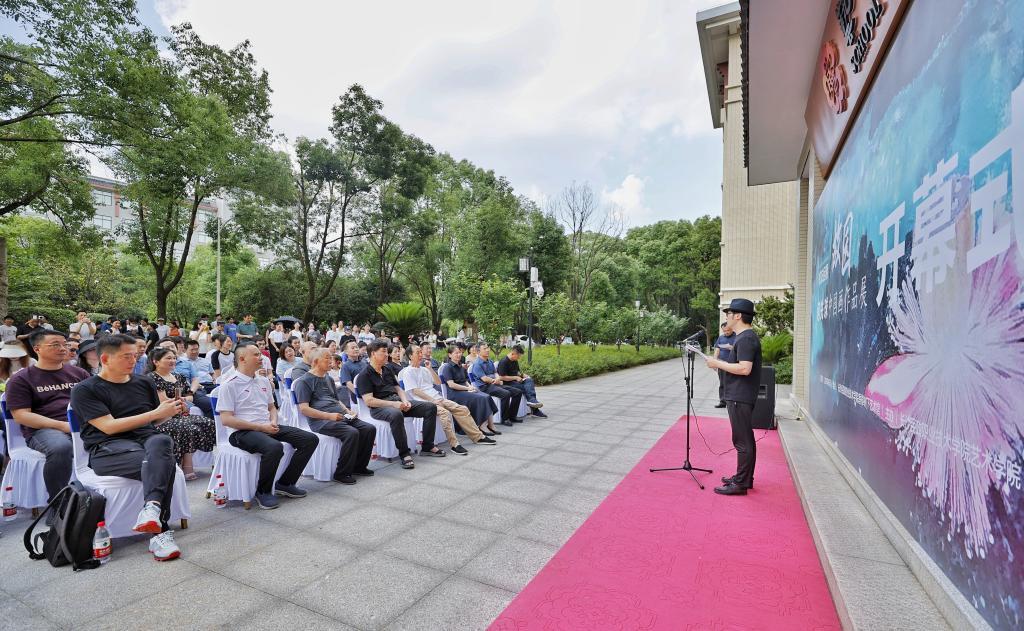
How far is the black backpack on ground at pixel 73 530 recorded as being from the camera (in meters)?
2.87

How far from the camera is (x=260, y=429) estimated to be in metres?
4.03

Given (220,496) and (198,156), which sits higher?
(198,156)

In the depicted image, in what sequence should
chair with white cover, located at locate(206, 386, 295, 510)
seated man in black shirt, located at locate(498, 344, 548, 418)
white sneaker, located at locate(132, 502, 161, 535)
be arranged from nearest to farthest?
white sneaker, located at locate(132, 502, 161, 535)
chair with white cover, located at locate(206, 386, 295, 510)
seated man in black shirt, located at locate(498, 344, 548, 418)

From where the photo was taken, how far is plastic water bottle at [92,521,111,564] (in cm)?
295

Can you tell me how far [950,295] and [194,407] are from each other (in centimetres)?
663

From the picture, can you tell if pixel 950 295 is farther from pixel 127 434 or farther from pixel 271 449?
pixel 127 434

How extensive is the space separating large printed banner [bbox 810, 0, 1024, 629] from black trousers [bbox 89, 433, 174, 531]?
4154 millimetres

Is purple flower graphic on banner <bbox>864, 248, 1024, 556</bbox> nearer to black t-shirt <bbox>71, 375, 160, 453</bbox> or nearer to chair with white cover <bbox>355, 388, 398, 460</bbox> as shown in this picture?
chair with white cover <bbox>355, 388, 398, 460</bbox>

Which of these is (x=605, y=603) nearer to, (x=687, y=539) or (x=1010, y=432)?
(x=687, y=539)

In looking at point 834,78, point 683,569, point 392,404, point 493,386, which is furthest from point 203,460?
point 834,78

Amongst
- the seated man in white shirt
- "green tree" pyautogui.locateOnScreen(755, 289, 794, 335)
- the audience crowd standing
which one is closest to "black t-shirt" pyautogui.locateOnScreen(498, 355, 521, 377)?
the audience crowd standing

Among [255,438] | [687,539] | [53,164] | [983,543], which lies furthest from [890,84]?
[53,164]

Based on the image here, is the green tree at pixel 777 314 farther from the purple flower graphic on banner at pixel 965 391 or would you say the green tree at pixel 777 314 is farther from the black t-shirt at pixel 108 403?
the black t-shirt at pixel 108 403

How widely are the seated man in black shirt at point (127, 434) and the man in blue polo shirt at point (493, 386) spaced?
4546 mm
